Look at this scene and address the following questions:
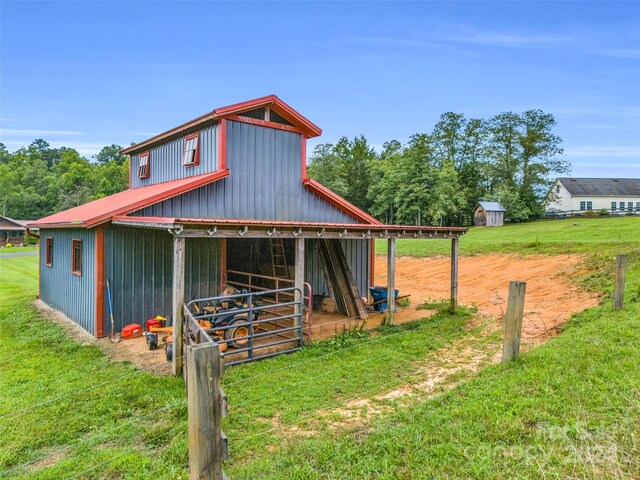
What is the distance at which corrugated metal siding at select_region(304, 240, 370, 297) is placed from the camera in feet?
41.3

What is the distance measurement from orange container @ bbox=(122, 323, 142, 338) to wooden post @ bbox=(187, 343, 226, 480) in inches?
284

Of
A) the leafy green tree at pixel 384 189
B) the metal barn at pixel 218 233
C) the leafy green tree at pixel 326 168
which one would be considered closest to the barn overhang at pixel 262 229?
the metal barn at pixel 218 233

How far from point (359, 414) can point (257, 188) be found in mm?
7489

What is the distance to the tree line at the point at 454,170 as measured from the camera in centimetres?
4103

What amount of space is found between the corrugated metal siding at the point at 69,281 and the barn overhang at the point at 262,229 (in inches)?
66.0

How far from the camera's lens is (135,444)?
429 centimetres

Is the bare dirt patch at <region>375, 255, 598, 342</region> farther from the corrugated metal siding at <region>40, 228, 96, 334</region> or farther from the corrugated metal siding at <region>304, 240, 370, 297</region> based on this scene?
the corrugated metal siding at <region>40, 228, 96, 334</region>

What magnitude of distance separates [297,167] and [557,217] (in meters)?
37.3

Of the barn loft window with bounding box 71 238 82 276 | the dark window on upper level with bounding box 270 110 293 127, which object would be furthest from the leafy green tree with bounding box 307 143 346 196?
the barn loft window with bounding box 71 238 82 276

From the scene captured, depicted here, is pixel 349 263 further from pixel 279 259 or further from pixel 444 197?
pixel 444 197

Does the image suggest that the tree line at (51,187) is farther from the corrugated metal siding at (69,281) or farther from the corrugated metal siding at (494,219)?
the corrugated metal siding at (494,219)

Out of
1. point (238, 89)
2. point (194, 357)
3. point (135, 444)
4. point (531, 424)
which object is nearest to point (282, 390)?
point (135, 444)

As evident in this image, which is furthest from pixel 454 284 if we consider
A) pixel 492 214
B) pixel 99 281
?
pixel 492 214

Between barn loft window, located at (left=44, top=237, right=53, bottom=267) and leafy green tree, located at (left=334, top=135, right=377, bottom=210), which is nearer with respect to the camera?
barn loft window, located at (left=44, top=237, right=53, bottom=267)
